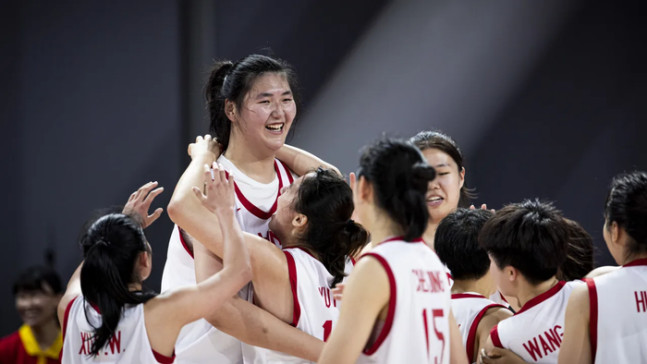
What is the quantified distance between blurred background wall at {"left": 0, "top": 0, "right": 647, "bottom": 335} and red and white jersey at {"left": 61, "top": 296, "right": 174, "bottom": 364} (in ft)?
9.15

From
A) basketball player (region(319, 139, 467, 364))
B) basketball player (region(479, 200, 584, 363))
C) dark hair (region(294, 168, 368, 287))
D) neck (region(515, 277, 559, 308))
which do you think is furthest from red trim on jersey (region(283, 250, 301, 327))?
neck (region(515, 277, 559, 308))

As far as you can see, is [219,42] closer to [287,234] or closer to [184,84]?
[184,84]

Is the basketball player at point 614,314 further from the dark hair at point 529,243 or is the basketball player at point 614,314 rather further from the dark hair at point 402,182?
the dark hair at point 402,182

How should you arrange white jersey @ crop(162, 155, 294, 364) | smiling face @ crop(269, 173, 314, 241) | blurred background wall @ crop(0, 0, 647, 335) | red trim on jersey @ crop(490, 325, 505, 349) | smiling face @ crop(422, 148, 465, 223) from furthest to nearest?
1. blurred background wall @ crop(0, 0, 647, 335)
2. smiling face @ crop(422, 148, 465, 223)
3. white jersey @ crop(162, 155, 294, 364)
4. smiling face @ crop(269, 173, 314, 241)
5. red trim on jersey @ crop(490, 325, 505, 349)

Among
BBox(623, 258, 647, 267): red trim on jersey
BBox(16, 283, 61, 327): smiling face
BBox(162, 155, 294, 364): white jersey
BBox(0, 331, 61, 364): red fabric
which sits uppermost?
BBox(623, 258, 647, 267): red trim on jersey

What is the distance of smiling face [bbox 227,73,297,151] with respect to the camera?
2783 mm

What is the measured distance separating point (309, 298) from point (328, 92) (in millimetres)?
2678

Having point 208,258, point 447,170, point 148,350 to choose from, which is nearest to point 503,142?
point 447,170

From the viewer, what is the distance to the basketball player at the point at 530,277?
2.31 meters

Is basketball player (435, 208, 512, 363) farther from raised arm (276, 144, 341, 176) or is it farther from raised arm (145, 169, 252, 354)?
raised arm (145, 169, 252, 354)

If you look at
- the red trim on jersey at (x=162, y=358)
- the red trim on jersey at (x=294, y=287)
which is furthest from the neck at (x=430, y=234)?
the red trim on jersey at (x=162, y=358)

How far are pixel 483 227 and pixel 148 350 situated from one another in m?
1.15

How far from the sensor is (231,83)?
2826 millimetres

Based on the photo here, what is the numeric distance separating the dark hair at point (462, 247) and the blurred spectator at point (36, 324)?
238cm
